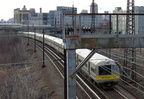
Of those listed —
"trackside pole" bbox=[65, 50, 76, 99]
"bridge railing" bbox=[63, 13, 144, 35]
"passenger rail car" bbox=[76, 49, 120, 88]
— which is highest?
"bridge railing" bbox=[63, 13, 144, 35]

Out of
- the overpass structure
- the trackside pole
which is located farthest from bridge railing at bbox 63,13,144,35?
the trackside pole

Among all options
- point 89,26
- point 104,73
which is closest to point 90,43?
point 104,73

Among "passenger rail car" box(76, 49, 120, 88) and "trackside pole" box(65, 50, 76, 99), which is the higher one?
"trackside pole" box(65, 50, 76, 99)

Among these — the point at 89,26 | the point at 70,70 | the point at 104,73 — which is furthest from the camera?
the point at 89,26

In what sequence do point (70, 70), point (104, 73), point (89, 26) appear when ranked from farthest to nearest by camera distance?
point (89, 26), point (104, 73), point (70, 70)

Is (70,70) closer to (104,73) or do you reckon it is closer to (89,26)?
(104,73)

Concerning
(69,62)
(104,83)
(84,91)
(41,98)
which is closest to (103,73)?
(104,83)

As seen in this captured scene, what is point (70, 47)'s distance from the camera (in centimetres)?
577

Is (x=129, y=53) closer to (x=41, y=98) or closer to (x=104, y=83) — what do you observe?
(x=104, y=83)

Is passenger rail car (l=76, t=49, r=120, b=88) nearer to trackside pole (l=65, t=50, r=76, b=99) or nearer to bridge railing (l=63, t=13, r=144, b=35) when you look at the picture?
bridge railing (l=63, t=13, r=144, b=35)

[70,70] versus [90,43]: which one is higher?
[90,43]

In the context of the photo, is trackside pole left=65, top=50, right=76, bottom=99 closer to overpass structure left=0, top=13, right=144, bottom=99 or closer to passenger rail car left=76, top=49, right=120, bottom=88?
overpass structure left=0, top=13, right=144, bottom=99

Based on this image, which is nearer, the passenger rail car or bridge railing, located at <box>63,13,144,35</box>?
bridge railing, located at <box>63,13,144,35</box>

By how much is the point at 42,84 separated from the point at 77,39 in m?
10.9
